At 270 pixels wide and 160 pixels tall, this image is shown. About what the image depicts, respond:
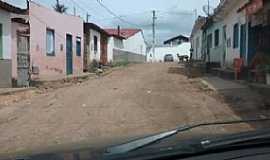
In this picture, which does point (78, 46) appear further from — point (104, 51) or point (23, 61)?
point (23, 61)

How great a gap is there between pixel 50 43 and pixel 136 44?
140ft

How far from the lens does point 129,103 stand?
14883mm

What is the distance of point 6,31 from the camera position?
779 inches

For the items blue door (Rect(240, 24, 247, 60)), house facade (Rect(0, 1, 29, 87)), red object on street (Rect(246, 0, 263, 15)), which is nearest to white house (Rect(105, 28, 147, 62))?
house facade (Rect(0, 1, 29, 87))

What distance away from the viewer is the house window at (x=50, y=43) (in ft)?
89.6

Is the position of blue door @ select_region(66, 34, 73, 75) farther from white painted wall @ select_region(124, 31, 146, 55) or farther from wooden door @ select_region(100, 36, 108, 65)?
white painted wall @ select_region(124, 31, 146, 55)

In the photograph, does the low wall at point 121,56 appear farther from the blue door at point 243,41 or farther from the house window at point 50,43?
the blue door at point 243,41

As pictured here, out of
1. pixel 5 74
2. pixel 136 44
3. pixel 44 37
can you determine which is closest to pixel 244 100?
pixel 5 74

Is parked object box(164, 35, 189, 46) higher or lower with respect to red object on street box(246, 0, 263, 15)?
higher

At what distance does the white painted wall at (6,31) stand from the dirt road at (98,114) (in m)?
2.57

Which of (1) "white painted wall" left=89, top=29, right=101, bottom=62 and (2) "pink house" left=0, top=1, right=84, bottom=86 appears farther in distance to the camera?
(1) "white painted wall" left=89, top=29, right=101, bottom=62

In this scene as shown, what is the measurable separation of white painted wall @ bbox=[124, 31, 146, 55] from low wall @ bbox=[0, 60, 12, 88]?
4205 cm

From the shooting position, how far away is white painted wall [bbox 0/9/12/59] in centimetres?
1947

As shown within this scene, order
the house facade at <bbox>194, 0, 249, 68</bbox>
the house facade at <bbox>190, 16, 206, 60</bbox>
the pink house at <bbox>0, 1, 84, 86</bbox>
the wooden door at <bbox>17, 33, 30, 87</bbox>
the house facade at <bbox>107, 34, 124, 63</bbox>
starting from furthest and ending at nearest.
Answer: the house facade at <bbox>107, 34, 124, 63</bbox> → the house facade at <bbox>190, 16, 206, 60</bbox> → the house facade at <bbox>194, 0, 249, 68</bbox> → the wooden door at <bbox>17, 33, 30, 87</bbox> → the pink house at <bbox>0, 1, 84, 86</bbox>
